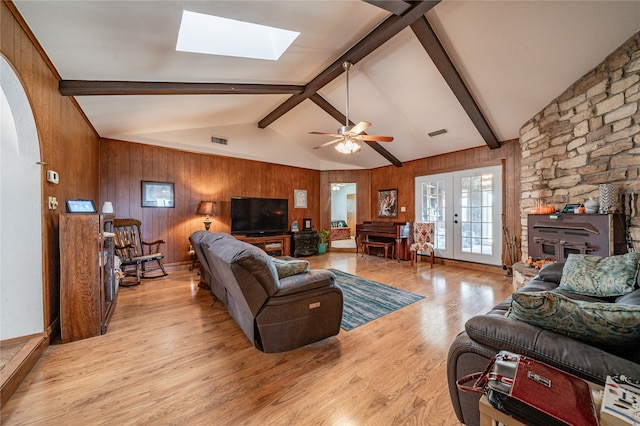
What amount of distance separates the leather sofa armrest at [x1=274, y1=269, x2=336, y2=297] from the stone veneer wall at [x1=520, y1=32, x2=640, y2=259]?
3.23 m

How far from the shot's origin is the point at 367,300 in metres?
3.29

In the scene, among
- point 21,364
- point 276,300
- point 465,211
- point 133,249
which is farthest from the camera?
point 465,211

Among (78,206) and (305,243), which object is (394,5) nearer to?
(78,206)

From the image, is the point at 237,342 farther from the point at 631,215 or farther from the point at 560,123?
the point at 560,123

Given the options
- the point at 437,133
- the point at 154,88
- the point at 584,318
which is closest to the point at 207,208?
the point at 154,88

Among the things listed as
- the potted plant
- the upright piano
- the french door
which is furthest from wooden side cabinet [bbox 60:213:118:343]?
the french door

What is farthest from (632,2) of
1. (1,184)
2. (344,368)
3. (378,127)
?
(1,184)

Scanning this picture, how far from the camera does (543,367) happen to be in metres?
0.85

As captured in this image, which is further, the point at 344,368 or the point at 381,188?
the point at 381,188

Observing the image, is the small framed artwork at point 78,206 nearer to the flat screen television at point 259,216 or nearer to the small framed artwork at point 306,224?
the flat screen television at point 259,216

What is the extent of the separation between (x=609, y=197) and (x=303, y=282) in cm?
341

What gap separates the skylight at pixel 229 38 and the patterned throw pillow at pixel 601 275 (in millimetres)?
3637

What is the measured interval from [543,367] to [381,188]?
641 centimetres

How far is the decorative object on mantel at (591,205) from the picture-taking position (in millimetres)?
2829
